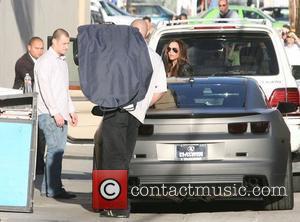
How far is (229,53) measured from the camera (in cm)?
1266

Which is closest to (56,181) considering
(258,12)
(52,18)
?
(52,18)

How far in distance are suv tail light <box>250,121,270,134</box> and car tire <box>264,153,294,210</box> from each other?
0.40m

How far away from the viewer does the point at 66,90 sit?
1127 cm

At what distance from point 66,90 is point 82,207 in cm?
128

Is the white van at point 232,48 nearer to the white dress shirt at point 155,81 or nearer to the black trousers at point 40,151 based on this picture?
the black trousers at point 40,151

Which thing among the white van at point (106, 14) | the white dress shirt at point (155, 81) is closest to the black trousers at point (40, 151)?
the white dress shirt at point (155, 81)

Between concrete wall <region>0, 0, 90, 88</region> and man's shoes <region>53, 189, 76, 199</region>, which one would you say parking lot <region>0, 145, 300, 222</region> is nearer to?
man's shoes <region>53, 189, 76, 199</region>

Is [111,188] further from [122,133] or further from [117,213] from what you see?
[122,133]

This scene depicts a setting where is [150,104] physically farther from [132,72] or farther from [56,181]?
[56,181]

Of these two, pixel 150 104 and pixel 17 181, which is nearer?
pixel 17 181

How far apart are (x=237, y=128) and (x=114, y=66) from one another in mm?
1310

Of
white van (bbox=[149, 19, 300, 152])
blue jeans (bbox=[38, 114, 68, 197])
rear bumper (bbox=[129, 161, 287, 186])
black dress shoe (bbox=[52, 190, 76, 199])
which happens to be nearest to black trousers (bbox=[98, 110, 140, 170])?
rear bumper (bbox=[129, 161, 287, 186])

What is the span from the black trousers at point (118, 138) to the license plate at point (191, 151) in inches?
18.7

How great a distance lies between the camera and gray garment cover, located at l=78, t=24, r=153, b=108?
942 centimetres
